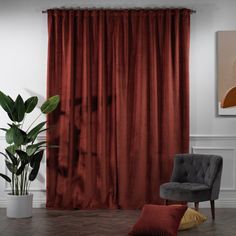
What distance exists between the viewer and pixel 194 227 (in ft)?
16.2

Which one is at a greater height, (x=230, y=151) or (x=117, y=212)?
(x=230, y=151)

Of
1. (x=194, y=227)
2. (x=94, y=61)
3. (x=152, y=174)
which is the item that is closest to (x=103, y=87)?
(x=94, y=61)

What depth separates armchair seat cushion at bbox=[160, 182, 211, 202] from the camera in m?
5.11

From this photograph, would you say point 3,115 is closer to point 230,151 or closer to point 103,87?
point 103,87

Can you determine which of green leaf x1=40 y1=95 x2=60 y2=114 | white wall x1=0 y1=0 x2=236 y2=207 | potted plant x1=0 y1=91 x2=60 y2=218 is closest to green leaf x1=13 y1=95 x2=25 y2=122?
potted plant x1=0 y1=91 x2=60 y2=218

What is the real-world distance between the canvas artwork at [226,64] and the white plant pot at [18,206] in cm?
261

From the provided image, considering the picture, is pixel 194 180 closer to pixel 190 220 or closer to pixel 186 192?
pixel 186 192

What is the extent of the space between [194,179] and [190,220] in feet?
2.54

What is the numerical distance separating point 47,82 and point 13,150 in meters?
1.02

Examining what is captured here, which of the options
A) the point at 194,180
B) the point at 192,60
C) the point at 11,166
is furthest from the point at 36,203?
the point at 192,60

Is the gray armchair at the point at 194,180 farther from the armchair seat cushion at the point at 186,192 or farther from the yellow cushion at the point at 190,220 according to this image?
the yellow cushion at the point at 190,220

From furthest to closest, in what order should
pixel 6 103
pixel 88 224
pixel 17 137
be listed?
pixel 6 103
pixel 17 137
pixel 88 224

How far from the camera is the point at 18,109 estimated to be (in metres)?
5.34

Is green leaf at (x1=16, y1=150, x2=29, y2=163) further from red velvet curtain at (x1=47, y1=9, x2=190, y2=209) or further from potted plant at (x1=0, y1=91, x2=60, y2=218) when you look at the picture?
red velvet curtain at (x1=47, y1=9, x2=190, y2=209)
